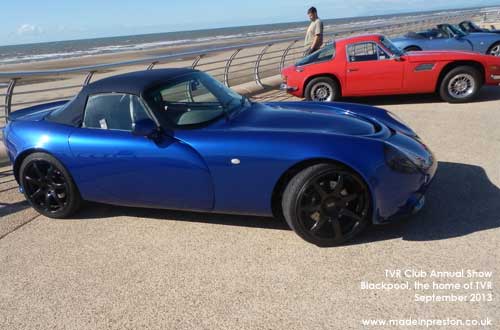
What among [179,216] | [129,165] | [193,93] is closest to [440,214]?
[179,216]

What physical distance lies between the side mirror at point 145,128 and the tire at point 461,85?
19.3 ft

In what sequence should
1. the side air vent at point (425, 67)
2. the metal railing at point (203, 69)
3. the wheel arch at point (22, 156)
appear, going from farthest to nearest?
the side air vent at point (425, 67), the metal railing at point (203, 69), the wheel arch at point (22, 156)

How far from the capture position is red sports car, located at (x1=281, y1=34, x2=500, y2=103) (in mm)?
7137

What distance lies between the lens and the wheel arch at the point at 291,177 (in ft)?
9.64

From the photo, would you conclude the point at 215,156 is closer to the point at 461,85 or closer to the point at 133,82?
the point at 133,82

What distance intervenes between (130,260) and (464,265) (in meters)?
2.36

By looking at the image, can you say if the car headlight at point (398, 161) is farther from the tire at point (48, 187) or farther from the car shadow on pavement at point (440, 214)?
the tire at point (48, 187)

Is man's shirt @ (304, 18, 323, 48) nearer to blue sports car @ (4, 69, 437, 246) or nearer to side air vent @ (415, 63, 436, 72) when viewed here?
Result: side air vent @ (415, 63, 436, 72)

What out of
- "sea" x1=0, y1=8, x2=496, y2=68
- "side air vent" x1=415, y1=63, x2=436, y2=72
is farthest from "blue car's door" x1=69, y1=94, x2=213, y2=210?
"sea" x1=0, y1=8, x2=496, y2=68

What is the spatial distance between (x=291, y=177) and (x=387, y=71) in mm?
5092

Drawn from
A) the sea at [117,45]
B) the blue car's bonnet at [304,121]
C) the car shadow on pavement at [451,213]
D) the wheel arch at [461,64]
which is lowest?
the car shadow on pavement at [451,213]

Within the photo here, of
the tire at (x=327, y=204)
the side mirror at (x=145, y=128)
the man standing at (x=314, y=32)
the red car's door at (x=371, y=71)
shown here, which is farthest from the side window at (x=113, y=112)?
the man standing at (x=314, y=32)

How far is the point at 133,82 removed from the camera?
3.58m

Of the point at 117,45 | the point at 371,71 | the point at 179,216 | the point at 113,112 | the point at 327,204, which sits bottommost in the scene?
the point at 179,216
